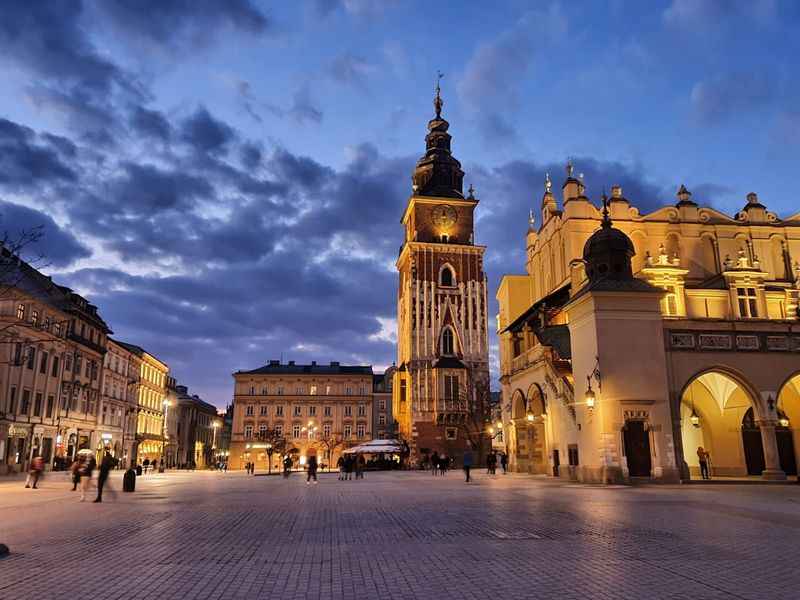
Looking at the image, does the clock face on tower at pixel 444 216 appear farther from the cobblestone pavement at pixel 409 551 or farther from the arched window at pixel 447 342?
the cobblestone pavement at pixel 409 551

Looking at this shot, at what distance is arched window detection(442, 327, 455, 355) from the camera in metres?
80.6

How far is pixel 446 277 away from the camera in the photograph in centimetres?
8400

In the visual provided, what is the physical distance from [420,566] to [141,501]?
51.2 feet

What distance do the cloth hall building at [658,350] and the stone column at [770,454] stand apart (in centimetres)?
5

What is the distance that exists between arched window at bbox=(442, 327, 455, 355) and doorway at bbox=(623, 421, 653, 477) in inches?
2048

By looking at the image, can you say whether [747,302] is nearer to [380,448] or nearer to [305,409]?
[380,448]

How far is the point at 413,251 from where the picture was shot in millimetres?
83000

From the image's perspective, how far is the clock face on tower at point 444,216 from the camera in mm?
85875

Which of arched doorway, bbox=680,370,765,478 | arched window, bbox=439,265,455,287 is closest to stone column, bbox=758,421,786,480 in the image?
arched doorway, bbox=680,370,765,478

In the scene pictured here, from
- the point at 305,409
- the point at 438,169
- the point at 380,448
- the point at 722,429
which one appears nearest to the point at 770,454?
the point at 722,429

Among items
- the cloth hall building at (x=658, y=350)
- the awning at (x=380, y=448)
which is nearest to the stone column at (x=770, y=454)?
the cloth hall building at (x=658, y=350)

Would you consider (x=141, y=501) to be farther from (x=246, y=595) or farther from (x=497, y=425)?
(x=497, y=425)

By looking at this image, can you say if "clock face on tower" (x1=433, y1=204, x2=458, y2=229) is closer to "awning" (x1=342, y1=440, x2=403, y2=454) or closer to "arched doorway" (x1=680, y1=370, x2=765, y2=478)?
"awning" (x1=342, y1=440, x2=403, y2=454)

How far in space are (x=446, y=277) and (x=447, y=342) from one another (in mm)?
8876
